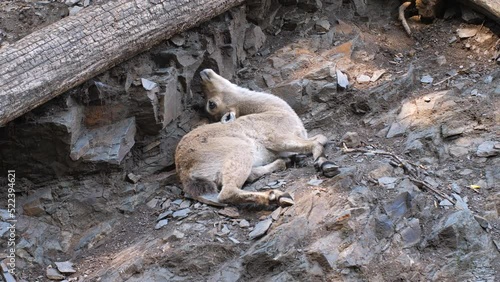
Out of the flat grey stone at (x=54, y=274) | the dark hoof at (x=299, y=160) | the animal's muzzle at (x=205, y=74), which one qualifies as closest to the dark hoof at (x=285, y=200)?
the dark hoof at (x=299, y=160)

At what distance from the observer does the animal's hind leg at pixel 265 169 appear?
26.2ft

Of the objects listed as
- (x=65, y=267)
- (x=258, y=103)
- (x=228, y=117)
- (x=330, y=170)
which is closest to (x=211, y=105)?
(x=228, y=117)

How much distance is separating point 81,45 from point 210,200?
2.04 m

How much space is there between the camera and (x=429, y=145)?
8078 mm

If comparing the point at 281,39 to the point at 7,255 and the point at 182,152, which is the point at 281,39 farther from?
the point at 7,255

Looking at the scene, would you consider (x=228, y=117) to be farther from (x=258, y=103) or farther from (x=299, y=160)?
(x=299, y=160)

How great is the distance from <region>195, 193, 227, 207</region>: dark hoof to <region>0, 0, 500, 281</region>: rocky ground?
0.08m

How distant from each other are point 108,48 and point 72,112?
29.9 inches

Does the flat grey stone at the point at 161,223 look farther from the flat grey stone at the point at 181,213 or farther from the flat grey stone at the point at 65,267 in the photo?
the flat grey stone at the point at 65,267

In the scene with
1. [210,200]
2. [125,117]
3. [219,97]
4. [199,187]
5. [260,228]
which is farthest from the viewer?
[219,97]

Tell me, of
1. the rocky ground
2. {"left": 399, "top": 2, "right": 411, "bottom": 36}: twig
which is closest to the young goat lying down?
the rocky ground

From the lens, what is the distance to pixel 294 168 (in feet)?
26.6

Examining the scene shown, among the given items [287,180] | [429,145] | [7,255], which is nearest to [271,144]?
[287,180]

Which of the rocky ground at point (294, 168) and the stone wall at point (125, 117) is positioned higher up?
the stone wall at point (125, 117)
